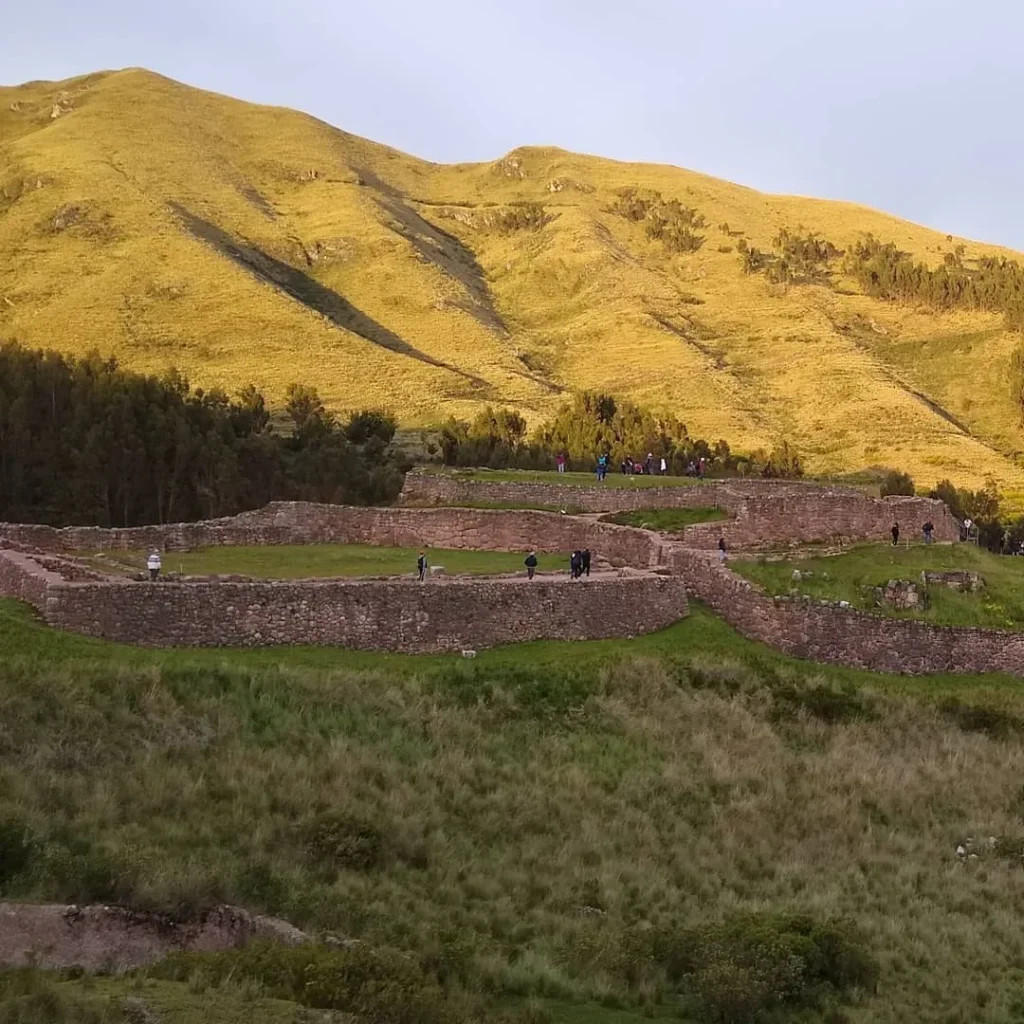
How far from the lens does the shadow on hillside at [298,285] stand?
392 feet

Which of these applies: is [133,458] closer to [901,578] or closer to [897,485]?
[901,578]

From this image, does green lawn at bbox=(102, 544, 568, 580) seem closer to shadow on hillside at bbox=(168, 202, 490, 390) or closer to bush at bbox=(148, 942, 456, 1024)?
bush at bbox=(148, 942, 456, 1024)

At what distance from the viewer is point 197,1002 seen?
327 inches

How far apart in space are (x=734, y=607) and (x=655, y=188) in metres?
171

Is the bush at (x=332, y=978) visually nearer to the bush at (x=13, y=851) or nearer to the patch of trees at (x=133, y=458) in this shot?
the bush at (x=13, y=851)

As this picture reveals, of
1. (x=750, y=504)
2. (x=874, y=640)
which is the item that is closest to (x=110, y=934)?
(x=874, y=640)

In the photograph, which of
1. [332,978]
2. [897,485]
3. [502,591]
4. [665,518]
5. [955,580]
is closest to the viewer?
[332,978]

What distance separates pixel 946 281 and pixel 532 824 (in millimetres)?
129908

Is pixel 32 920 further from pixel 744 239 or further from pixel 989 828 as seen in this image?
pixel 744 239

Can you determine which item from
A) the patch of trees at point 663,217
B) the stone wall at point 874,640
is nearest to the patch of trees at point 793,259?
the patch of trees at point 663,217

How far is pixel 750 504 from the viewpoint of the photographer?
32.7m

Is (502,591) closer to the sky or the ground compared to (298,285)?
closer to the ground

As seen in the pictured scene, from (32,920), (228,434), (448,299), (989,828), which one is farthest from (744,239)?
(32,920)

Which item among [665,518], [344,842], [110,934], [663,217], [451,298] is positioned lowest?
[344,842]
